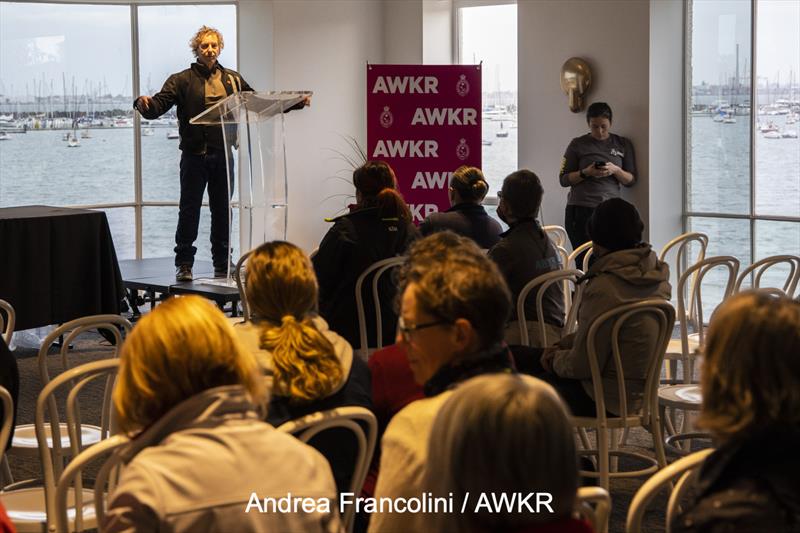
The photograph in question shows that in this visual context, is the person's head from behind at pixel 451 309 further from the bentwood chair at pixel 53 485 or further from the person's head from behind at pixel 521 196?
the person's head from behind at pixel 521 196

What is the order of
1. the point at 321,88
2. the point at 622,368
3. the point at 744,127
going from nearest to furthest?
the point at 622,368, the point at 744,127, the point at 321,88

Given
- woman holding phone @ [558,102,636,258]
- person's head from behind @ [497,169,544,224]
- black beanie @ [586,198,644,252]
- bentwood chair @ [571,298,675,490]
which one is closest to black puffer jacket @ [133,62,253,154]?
woman holding phone @ [558,102,636,258]

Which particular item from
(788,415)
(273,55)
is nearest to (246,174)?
(273,55)

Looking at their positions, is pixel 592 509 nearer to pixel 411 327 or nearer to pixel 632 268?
pixel 411 327

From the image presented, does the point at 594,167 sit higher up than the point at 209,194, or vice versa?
the point at 594,167

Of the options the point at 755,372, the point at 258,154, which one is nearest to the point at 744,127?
the point at 258,154

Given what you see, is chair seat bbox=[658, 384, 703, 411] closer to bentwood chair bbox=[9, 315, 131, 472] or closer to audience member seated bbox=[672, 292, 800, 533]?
bentwood chair bbox=[9, 315, 131, 472]

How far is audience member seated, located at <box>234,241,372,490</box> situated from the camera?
237 cm

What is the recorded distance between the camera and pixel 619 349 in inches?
142

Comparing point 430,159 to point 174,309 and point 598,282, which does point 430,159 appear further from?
point 174,309

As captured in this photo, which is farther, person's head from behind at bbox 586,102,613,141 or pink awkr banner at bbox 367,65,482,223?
person's head from behind at bbox 586,102,613,141

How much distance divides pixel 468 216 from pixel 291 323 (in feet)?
9.06

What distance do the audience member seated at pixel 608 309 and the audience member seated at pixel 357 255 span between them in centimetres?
95

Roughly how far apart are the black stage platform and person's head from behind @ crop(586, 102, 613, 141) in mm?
2765
